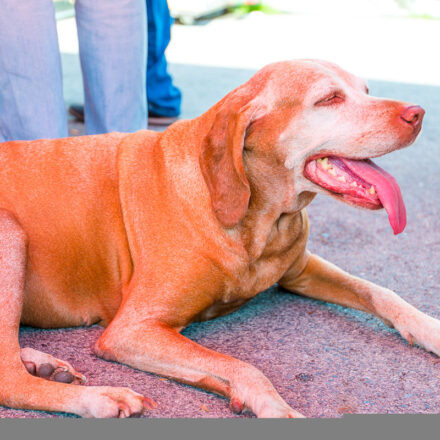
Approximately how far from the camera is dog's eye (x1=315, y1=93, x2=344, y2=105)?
6.01 feet

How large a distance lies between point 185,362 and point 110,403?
0.23m

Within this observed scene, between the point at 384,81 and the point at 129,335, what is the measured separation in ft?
→ 13.4

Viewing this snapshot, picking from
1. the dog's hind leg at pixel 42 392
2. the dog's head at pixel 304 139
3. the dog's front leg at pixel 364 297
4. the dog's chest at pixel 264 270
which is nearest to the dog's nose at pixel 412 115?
the dog's head at pixel 304 139

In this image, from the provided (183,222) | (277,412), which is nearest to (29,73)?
(183,222)

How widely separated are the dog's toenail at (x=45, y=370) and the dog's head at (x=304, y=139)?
2.00 feet

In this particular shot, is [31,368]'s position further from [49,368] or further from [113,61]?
[113,61]

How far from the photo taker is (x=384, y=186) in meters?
1.86

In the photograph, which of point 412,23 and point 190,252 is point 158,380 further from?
point 412,23

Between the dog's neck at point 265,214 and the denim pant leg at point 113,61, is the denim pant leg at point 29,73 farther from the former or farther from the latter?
the dog's neck at point 265,214

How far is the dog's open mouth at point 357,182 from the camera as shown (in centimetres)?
186

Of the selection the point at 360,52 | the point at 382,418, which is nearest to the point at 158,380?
the point at 382,418

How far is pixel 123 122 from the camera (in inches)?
114

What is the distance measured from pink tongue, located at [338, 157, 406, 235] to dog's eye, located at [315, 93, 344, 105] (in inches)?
6.2

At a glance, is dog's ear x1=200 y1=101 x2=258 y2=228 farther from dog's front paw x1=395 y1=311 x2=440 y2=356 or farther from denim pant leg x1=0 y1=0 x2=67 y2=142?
denim pant leg x1=0 y1=0 x2=67 y2=142
